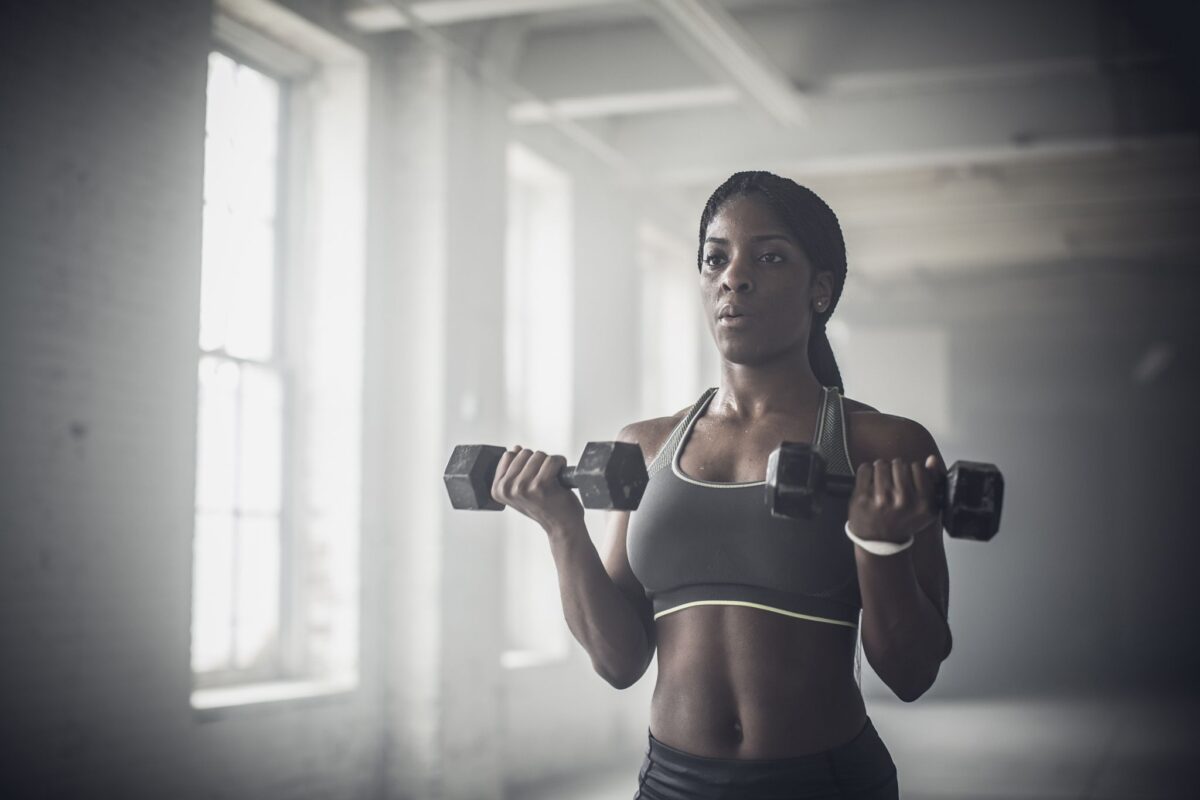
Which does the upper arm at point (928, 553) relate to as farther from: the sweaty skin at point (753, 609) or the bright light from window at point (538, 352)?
the bright light from window at point (538, 352)

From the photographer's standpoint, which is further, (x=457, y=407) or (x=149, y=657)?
(x=457, y=407)

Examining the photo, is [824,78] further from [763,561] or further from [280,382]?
[763,561]

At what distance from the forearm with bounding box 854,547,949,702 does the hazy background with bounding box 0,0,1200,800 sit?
120 inches

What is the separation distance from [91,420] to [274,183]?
6.02 feet

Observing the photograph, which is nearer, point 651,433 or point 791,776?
point 791,776

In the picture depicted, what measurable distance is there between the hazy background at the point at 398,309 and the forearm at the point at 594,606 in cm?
265

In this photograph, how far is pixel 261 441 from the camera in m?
5.67

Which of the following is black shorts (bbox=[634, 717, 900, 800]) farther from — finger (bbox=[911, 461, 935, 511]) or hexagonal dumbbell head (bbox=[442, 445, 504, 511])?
hexagonal dumbbell head (bbox=[442, 445, 504, 511])

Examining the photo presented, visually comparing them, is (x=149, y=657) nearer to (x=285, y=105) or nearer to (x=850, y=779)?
(x=285, y=105)

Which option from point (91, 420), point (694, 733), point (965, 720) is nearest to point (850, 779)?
point (694, 733)

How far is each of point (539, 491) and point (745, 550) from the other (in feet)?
1.01

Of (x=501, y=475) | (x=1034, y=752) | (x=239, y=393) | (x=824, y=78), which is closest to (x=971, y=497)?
(x=501, y=475)

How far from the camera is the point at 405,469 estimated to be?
620cm

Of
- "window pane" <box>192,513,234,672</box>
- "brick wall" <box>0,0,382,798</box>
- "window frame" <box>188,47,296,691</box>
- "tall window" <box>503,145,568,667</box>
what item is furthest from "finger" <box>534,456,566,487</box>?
"tall window" <box>503,145,568,667</box>
